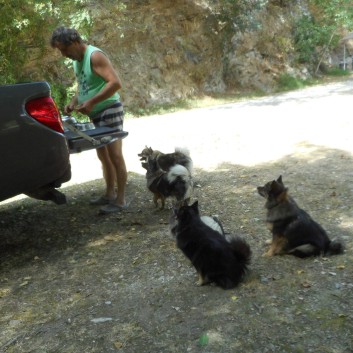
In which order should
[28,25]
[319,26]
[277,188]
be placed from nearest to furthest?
[277,188] → [28,25] → [319,26]

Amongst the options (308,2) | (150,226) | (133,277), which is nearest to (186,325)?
(133,277)

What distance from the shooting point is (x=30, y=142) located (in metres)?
3.80

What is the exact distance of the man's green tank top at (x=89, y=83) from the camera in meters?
4.87

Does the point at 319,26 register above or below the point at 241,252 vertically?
above

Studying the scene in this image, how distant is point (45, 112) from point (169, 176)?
1924 mm

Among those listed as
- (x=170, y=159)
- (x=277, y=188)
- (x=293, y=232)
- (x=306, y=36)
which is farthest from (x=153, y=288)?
(x=306, y=36)

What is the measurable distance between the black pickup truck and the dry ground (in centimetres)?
85

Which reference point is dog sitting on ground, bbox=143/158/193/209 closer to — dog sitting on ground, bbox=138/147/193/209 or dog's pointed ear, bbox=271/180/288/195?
dog sitting on ground, bbox=138/147/193/209

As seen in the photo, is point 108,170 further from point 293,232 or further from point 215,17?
point 215,17

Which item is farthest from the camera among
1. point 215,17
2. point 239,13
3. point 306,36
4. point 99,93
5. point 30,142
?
point 306,36

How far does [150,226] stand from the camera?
16.5 ft

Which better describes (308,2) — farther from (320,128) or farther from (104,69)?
(104,69)

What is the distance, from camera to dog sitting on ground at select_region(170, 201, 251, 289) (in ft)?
11.1

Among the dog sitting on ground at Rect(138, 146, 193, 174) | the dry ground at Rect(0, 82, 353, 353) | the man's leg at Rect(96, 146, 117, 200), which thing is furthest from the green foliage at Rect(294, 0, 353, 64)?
the man's leg at Rect(96, 146, 117, 200)
